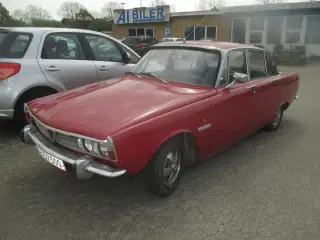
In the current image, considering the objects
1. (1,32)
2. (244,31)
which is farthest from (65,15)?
(1,32)

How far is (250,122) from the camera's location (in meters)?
4.29

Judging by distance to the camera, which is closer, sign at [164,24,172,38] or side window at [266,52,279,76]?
side window at [266,52,279,76]

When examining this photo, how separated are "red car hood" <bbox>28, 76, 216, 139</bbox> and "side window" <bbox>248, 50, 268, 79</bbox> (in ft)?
4.05

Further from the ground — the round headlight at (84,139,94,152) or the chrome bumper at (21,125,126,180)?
the round headlight at (84,139,94,152)

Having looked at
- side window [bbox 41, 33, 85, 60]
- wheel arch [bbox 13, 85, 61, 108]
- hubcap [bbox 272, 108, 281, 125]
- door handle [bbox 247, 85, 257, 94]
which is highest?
side window [bbox 41, 33, 85, 60]

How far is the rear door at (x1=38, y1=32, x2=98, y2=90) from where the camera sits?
483 centimetres

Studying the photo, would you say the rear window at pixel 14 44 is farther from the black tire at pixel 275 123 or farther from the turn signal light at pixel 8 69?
the black tire at pixel 275 123

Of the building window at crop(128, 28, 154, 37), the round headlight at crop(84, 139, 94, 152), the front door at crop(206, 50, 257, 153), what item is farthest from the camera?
the building window at crop(128, 28, 154, 37)

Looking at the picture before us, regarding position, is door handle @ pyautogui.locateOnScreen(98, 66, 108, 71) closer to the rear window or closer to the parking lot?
the rear window

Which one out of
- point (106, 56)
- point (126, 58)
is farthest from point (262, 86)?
point (106, 56)

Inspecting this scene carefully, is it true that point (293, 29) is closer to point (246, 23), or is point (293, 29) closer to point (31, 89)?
point (246, 23)

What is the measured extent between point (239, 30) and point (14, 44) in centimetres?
1924

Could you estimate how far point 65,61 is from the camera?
5082mm

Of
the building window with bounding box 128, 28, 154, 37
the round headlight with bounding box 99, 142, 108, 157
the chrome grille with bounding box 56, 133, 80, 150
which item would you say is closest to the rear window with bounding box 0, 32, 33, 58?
the chrome grille with bounding box 56, 133, 80, 150
